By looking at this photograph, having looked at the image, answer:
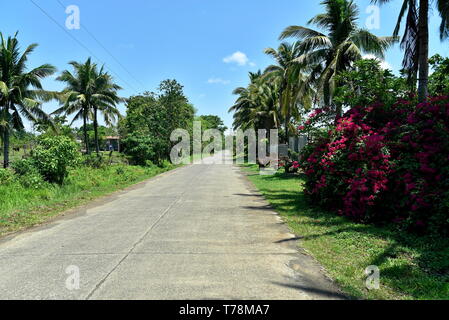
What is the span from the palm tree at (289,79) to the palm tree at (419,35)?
6.40m

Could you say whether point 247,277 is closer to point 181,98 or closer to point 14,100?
point 14,100

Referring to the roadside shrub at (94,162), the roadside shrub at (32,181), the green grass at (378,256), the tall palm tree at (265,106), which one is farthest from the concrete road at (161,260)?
the tall palm tree at (265,106)

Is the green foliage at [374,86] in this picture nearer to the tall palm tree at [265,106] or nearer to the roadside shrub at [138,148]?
the tall palm tree at [265,106]

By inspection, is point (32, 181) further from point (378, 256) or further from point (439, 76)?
point (439, 76)

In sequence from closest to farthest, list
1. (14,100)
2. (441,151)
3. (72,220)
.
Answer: (441,151) < (72,220) < (14,100)

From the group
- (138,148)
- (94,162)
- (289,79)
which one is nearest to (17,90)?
(94,162)

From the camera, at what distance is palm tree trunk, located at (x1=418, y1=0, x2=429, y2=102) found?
26.7ft

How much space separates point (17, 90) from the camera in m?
18.2

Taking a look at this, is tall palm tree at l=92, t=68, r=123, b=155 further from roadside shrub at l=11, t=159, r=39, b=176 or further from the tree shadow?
the tree shadow

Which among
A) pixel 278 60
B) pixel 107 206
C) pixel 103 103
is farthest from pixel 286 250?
pixel 103 103

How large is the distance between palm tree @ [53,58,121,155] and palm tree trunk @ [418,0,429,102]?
25.2 metres

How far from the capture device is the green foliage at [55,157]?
40.8ft

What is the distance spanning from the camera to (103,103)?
94.2 ft
